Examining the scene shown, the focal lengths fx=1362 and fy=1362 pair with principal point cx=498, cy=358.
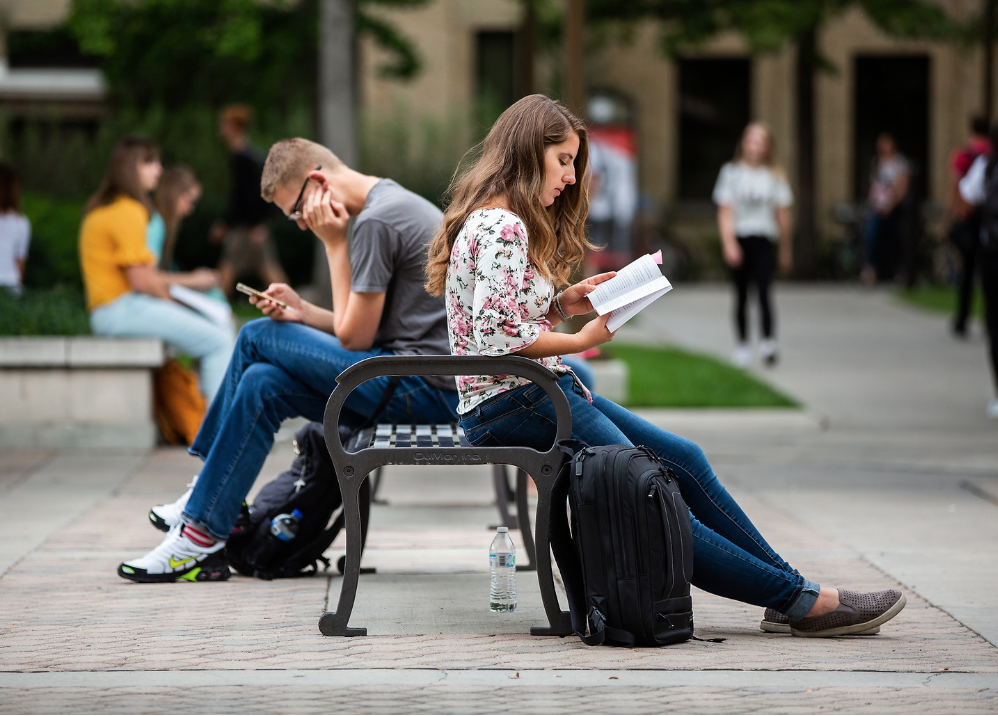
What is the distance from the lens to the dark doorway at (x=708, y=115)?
25.5 m

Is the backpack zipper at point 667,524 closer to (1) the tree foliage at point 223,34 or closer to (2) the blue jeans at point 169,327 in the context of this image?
(2) the blue jeans at point 169,327

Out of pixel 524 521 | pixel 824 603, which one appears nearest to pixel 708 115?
pixel 524 521

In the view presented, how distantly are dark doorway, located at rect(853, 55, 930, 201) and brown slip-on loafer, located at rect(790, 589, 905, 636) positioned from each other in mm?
22400

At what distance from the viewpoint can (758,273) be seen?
Answer: 441 inches


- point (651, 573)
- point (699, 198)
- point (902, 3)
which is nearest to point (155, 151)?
point (651, 573)

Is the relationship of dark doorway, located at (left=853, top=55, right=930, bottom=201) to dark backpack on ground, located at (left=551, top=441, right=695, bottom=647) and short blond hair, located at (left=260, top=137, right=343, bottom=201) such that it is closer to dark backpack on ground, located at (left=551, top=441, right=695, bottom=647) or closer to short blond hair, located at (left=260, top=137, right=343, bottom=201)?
short blond hair, located at (left=260, top=137, right=343, bottom=201)

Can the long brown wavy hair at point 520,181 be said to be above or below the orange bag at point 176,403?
above

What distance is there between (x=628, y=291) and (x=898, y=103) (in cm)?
2322

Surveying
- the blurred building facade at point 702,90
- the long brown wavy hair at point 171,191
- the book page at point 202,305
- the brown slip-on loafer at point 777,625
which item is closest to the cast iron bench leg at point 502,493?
the brown slip-on loafer at point 777,625

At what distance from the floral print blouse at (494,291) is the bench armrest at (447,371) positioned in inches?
2.2

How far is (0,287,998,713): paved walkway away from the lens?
139 inches

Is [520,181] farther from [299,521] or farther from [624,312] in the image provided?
[299,521]

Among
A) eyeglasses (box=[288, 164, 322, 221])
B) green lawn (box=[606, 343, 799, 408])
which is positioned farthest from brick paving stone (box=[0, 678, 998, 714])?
green lawn (box=[606, 343, 799, 408])

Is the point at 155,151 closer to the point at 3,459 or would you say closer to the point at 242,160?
the point at 3,459
